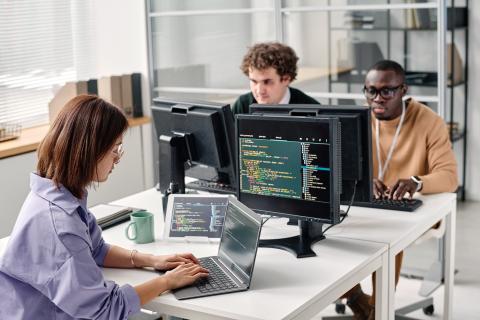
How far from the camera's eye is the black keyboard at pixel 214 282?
2152 millimetres

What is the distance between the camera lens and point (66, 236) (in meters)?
1.93

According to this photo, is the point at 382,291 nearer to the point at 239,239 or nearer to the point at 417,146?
the point at 239,239

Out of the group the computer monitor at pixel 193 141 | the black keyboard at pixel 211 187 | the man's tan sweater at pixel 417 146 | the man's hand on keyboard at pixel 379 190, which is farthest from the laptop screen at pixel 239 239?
the man's tan sweater at pixel 417 146

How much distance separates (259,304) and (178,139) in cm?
109

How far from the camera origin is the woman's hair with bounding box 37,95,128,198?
6.46 ft

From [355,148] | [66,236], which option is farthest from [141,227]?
[355,148]

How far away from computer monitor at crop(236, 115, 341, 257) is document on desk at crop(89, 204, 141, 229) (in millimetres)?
543

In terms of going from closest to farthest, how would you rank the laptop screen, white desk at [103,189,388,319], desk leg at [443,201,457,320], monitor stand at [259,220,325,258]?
1. white desk at [103,189,388,319]
2. the laptop screen
3. monitor stand at [259,220,325,258]
4. desk leg at [443,201,457,320]

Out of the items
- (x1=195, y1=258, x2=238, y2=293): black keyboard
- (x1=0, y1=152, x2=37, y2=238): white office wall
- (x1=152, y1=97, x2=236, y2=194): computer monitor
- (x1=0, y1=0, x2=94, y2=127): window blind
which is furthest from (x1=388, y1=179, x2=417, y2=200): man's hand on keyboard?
(x1=0, y1=0, x2=94, y2=127): window blind

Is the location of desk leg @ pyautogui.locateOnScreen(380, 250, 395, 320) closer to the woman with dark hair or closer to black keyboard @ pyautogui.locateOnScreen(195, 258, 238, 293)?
black keyboard @ pyautogui.locateOnScreen(195, 258, 238, 293)

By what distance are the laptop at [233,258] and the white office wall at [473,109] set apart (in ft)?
11.2

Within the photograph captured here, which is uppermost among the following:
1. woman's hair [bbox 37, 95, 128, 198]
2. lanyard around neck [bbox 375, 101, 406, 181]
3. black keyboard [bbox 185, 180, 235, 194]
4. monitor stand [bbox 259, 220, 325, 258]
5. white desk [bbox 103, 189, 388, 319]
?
woman's hair [bbox 37, 95, 128, 198]

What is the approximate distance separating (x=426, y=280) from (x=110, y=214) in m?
1.82

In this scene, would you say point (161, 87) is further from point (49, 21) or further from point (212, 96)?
point (49, 21)
